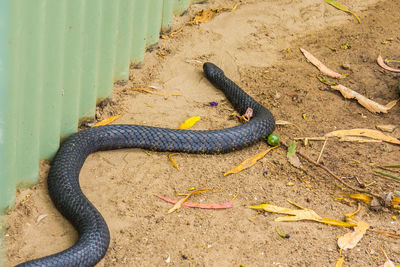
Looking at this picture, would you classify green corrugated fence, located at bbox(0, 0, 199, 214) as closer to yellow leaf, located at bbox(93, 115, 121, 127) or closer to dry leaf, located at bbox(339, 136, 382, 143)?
yellow leaf, located at bbox(93, 115, 121, 127)

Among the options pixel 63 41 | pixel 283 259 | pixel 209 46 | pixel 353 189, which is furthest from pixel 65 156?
pixel 209 46

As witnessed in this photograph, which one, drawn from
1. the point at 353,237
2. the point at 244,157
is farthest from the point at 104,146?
the point at 353,237

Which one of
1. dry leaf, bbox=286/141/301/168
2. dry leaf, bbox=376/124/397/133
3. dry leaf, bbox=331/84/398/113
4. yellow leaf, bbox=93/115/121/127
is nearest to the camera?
dry leaf, bbox=286/141/301/168

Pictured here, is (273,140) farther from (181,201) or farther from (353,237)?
(353,237)

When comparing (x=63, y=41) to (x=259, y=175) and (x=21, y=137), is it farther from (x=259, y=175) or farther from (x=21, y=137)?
(x=259, y=175)

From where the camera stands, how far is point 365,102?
19.3 ft

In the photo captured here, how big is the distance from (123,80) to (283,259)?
2.64 metres

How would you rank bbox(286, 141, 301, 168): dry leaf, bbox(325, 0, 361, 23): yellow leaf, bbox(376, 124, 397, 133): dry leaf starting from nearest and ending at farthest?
bbox(286, 141, 301, 168): dry leaf → bbox(376, 124, 397, 133): dry leaf → bbox(325, 0, 361, 23): yellow leaf

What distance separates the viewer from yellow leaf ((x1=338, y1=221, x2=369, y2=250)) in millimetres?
3948

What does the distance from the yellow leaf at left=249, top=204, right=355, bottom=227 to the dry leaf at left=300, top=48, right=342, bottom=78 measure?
2513 millimetres

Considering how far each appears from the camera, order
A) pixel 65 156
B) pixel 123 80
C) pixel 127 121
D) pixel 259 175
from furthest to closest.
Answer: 1. pixel 123 80
2. pixel 127 121
3. pixel 259 175
4. pixel 65 156

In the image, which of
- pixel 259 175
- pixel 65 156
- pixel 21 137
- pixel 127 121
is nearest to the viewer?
pixel 21 137

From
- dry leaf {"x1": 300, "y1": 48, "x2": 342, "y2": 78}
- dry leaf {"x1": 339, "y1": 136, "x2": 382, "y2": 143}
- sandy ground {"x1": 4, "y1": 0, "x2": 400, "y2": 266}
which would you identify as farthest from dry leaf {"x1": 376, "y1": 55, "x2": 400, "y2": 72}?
dry leaf {"x1": 339, "y1": 136, "x2": 382, "y2": 143}

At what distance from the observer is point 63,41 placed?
4.23 m
